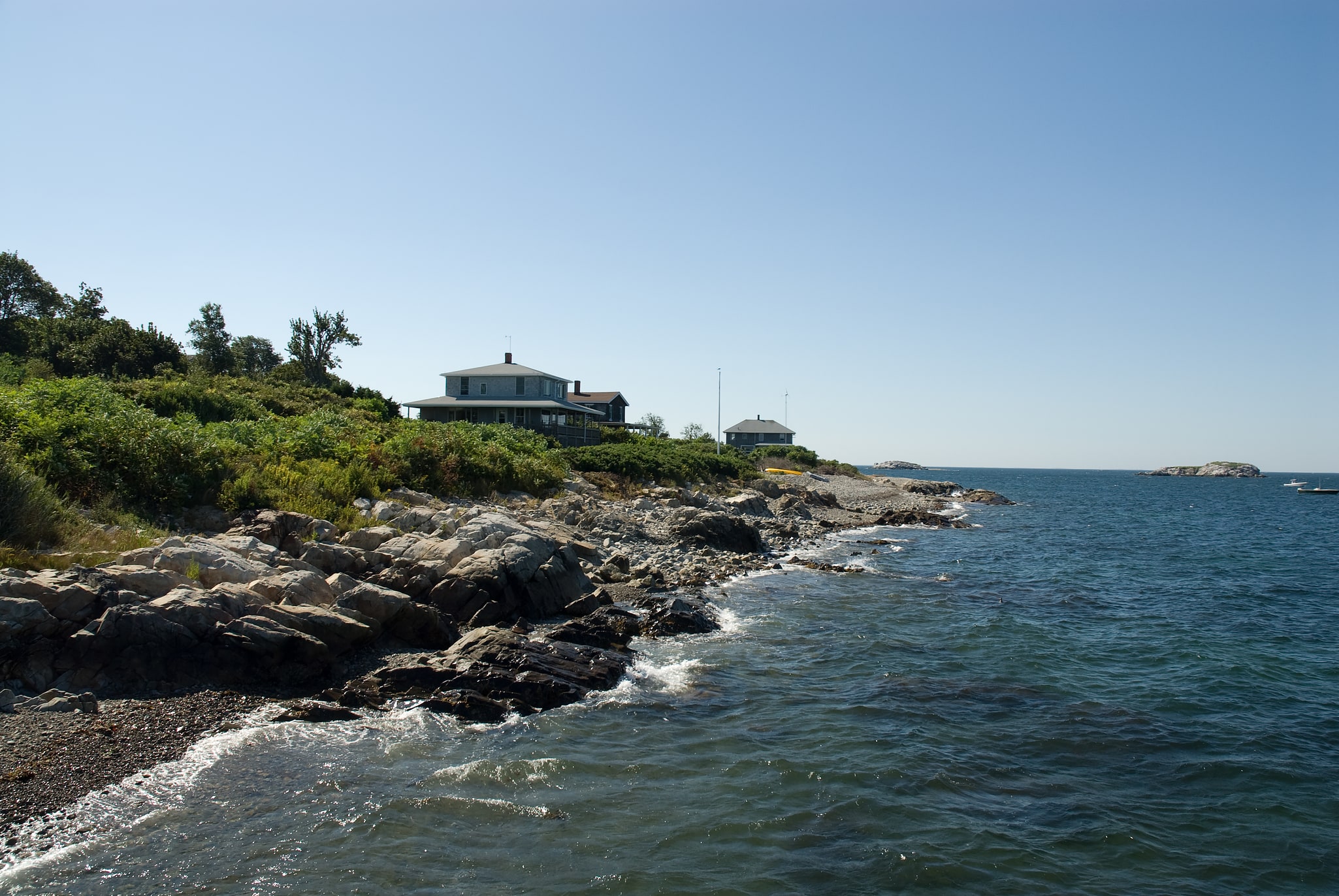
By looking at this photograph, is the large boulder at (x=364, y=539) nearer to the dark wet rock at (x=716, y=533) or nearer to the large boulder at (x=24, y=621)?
the large boulder at (x=24, y=621)

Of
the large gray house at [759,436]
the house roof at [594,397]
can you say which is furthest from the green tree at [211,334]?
the large gray house at [759,436]

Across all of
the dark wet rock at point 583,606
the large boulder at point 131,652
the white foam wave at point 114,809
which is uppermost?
the large boulder at point 131,652

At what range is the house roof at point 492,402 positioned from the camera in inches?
2157

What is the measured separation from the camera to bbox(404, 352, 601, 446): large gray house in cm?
5497

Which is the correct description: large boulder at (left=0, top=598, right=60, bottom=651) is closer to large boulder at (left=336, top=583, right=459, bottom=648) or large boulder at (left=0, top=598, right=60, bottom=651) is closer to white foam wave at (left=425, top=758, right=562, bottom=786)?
large boulder at (left=336, top=583, right=459, bottom=648)

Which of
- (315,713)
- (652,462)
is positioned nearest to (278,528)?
(315,713)

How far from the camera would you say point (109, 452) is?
17.5 meters

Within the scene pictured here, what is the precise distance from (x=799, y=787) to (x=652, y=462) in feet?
111

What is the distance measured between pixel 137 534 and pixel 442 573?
572cm

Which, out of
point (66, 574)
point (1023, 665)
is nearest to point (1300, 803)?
point (1023, 665)

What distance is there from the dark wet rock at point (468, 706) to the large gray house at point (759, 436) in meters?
100

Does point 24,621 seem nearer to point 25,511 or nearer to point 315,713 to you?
point 315,713

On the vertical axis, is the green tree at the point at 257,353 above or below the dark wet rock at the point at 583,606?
above

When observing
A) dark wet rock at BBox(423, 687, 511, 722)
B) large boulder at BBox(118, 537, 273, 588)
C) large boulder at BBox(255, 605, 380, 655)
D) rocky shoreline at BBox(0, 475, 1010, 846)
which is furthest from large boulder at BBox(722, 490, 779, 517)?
dark wet rock at BBox(423, 687, 511, 722)
